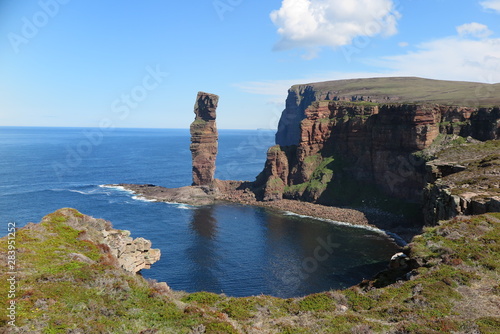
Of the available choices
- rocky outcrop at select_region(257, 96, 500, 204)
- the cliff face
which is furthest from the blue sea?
rocky outcrop at select_region(257, 96, 500, 204)

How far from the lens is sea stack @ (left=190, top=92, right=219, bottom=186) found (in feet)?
503

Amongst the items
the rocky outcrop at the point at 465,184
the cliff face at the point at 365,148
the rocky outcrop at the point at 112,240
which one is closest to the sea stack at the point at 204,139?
the cliff face at the point at 365,148

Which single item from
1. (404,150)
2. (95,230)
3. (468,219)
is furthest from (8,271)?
(404,150)

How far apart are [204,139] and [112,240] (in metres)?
113

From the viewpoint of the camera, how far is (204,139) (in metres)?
155

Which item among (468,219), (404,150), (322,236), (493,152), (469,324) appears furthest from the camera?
(404,150)

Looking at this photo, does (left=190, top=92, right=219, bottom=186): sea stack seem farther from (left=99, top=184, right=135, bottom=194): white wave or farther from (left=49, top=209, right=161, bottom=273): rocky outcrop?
(left=49, top=209, right=161, bottom=273): rocky outcrop

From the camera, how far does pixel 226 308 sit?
28203 millimetres

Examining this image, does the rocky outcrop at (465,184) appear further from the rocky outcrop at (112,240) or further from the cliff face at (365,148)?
the rocky outcrop at (112,240)

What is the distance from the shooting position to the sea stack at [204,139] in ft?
503

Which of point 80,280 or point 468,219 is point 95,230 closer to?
point 80,280

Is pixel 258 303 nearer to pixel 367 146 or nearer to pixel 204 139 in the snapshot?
pixel 367 146

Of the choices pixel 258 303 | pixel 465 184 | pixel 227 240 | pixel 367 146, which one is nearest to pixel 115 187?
pixel 227 240

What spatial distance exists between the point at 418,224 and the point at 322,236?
102 ft
